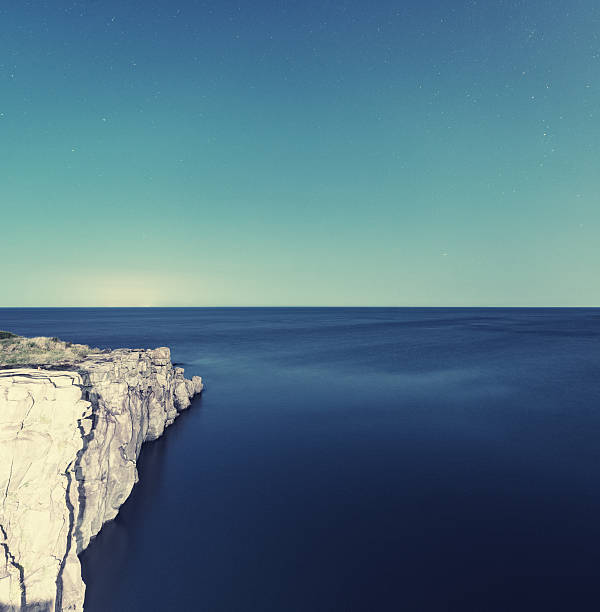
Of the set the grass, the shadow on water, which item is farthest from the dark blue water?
the grass

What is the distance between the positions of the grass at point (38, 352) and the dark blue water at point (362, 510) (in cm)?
937

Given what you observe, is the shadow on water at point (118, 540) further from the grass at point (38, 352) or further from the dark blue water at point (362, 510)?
the grass at point (38, 352)

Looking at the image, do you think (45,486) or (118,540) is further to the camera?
(118,540)

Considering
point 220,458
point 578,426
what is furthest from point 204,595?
point 578,426

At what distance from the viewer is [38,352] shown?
19.3 metres

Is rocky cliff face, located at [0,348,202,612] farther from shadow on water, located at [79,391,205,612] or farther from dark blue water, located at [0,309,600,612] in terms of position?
dark blue water, located at [0,309,600,612]

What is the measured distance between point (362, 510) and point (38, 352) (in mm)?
21203

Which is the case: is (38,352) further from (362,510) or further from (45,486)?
(362,510)

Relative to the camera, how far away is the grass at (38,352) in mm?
17219

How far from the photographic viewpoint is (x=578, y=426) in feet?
99.7

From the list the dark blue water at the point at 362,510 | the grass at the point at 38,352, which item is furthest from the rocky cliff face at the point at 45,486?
the grass at the point at 38,352

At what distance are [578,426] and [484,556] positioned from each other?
23.9 m

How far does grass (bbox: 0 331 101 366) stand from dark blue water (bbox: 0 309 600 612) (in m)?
9.37

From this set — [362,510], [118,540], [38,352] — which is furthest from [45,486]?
[362,510]
